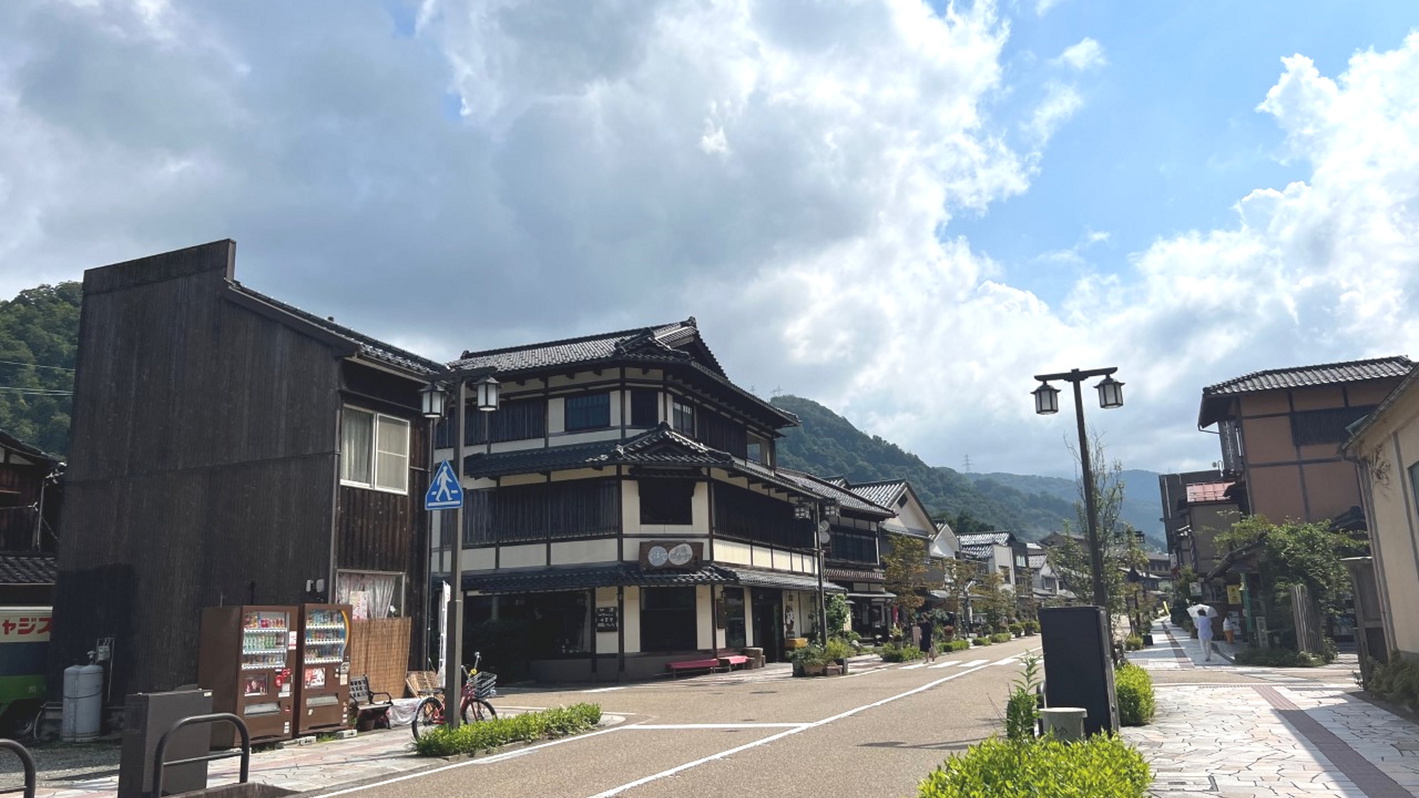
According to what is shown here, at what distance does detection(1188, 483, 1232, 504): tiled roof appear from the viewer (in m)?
47.4

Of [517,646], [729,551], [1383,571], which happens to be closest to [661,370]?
[729,551]

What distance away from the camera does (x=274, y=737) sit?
1412cm

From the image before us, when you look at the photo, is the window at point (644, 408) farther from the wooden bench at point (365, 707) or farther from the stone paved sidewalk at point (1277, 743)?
the stone paved sidewalk at point (1277, 743)

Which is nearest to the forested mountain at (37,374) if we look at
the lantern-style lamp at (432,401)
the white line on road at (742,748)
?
the lantern-style lamp at (432,401)

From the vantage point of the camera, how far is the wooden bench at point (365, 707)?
632 inches

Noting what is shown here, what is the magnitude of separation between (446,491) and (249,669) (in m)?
3.84

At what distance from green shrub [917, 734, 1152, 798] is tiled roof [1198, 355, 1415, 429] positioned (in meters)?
31.5

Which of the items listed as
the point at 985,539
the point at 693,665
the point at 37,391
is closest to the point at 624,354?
the point at 693,665

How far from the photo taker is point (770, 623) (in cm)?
3606

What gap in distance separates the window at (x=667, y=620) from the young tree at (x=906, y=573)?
21119 mm

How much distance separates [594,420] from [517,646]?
762 centimetres

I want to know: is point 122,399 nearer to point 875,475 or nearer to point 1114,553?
point 1114,553

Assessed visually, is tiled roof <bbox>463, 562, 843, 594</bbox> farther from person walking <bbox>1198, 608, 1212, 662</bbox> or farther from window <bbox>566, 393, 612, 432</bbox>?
person walking <bbox>1198, 608, 1212, 662</bbox>

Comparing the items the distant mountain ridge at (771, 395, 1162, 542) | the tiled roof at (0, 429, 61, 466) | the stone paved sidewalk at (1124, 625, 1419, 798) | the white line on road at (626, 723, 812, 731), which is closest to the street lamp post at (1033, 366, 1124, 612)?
the stone paved sidewalk at (1124, 625, 1419, 798)
